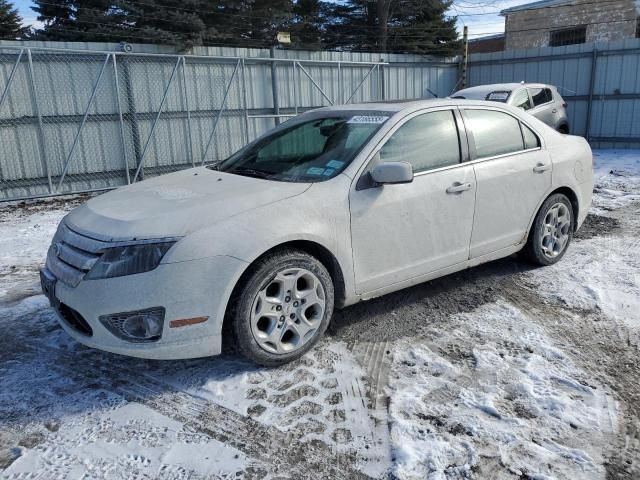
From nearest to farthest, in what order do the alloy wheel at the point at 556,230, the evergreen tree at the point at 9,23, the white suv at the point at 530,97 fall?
1. the alloy wheel at the point at 556,230
2. the white suv at the point at 530,97
3. the evergreen tree at the point at 9,23

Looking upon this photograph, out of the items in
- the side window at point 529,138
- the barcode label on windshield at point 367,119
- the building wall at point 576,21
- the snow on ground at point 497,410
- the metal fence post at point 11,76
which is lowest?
the snow on ground at point 497,410

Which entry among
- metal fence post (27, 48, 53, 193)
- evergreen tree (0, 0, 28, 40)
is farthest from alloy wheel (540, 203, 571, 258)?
evergreen tree (0, 0, 28, 40)

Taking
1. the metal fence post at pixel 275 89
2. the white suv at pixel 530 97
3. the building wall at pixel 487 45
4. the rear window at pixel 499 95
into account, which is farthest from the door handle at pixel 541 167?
the building wall at pixel 487 45

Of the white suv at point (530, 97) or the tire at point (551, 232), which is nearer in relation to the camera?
Answer: the tire at point (551, 232)

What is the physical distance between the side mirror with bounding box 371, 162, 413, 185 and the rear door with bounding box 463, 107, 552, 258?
939 mm

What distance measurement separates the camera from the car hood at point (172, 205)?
295cm

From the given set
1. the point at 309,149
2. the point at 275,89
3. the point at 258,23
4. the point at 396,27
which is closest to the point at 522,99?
the point at 275,89

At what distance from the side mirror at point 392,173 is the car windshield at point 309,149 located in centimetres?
25

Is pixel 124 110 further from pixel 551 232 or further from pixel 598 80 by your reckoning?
pixel 598 80

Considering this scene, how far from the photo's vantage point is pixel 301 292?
3.27 meters

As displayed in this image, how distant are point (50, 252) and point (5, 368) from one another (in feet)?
2.57

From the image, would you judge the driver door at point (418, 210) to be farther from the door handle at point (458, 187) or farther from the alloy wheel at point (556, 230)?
the alloy wheel at point (556, 230)

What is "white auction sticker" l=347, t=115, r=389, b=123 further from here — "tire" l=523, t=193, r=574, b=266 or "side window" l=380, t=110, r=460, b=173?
"tire" l=523, t=193, r=574, b=266

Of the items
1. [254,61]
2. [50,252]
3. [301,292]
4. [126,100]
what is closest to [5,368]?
[50,252]
